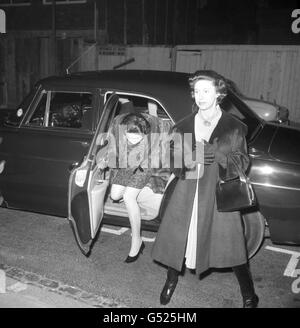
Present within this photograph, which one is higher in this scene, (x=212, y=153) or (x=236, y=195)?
(x=212, y=153)

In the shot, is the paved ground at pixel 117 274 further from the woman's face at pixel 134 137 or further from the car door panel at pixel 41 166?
the woman's face at pixel 134 137

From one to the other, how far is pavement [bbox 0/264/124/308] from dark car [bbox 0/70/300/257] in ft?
1.37

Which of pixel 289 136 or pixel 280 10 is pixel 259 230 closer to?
pixel 289 136

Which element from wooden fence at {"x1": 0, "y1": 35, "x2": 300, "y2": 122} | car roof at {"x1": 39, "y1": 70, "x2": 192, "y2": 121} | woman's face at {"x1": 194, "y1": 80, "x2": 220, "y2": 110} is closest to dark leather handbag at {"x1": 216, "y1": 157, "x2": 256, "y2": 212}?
woman's face at {"x1": 194, "y1": 80, "x2": 220, "y2": 110}

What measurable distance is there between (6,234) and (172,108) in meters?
2.34

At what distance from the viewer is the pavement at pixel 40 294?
9.96ft

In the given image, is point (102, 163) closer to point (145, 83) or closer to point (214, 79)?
point (145, 83)

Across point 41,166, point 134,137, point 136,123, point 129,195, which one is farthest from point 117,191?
point 41,166

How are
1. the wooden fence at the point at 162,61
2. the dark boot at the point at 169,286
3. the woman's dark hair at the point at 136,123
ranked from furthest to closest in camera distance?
1. the wooden fence at the point at 162,61
2. the woman's dark hair at the point at 136,123
3. the dark boot at the point at 169,286

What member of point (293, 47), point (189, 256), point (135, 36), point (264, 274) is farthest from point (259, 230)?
point (135, 36)

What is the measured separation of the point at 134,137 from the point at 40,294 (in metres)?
1.53

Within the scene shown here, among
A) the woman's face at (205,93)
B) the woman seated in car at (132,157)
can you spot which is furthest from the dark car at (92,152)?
the woman's face at (205,93)

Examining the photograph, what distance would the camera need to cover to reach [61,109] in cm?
433

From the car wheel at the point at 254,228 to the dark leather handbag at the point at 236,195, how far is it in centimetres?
83
